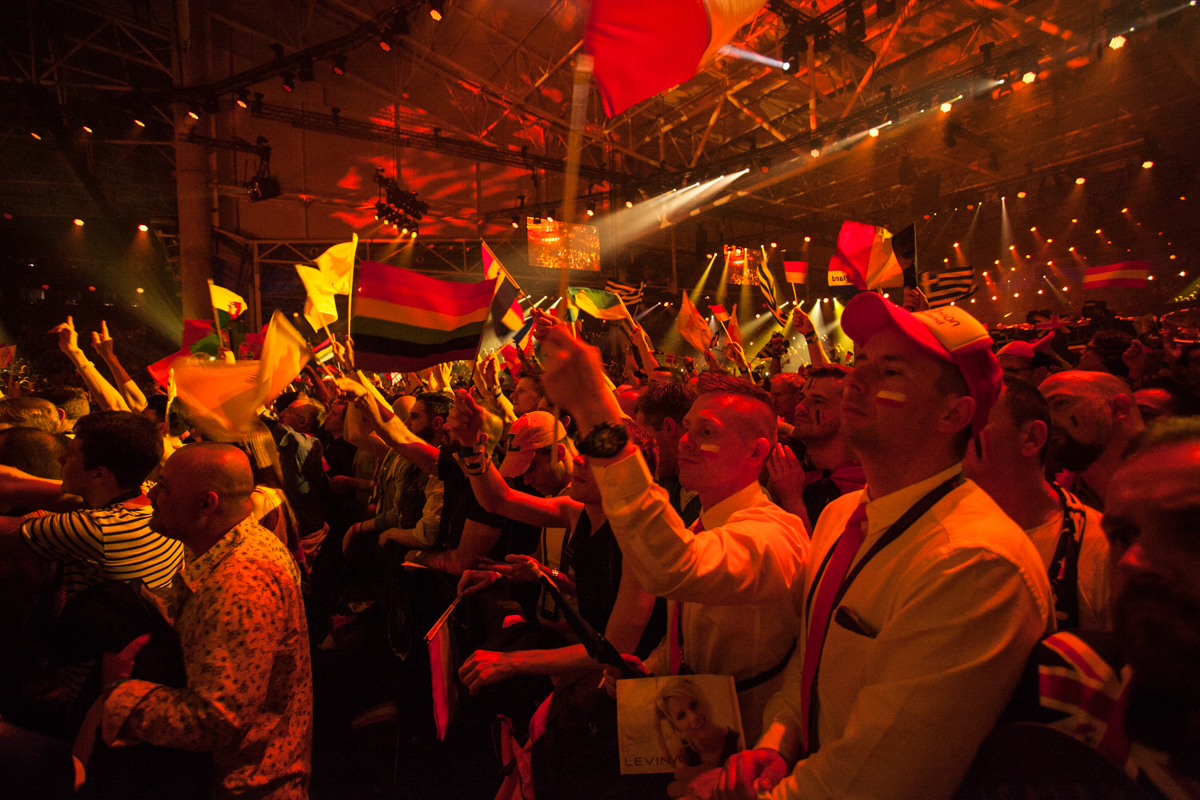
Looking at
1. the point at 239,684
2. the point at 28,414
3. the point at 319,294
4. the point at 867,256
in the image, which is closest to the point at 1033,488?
the point at 239,684

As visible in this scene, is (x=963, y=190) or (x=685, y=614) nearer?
(x=685, y=614)

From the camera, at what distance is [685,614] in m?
1.75

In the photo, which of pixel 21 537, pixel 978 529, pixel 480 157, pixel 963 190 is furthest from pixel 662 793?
pixel 963 190

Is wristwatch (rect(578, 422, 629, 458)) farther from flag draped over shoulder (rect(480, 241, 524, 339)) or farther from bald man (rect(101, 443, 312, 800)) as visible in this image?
flag draped over shoulder (rect(480, 241, 524, 339))

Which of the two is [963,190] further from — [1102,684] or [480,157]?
[1102,684]

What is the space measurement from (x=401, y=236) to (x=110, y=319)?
33.7ft

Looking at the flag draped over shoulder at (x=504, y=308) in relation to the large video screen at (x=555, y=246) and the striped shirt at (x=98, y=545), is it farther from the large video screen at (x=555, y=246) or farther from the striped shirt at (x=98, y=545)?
the large video screen at (x=555, y=246)

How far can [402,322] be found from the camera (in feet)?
11.2

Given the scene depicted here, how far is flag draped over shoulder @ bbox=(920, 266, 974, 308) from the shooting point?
4.61 m

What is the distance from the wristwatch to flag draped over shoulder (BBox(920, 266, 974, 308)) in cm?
415

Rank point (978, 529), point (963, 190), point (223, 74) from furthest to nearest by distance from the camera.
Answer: point (963, 190)
point (223, 74)
point (978, 529)

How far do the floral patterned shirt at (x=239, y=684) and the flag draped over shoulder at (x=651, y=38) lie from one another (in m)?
1.90

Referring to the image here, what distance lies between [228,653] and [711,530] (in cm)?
146

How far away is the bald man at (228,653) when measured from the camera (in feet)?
5.77
